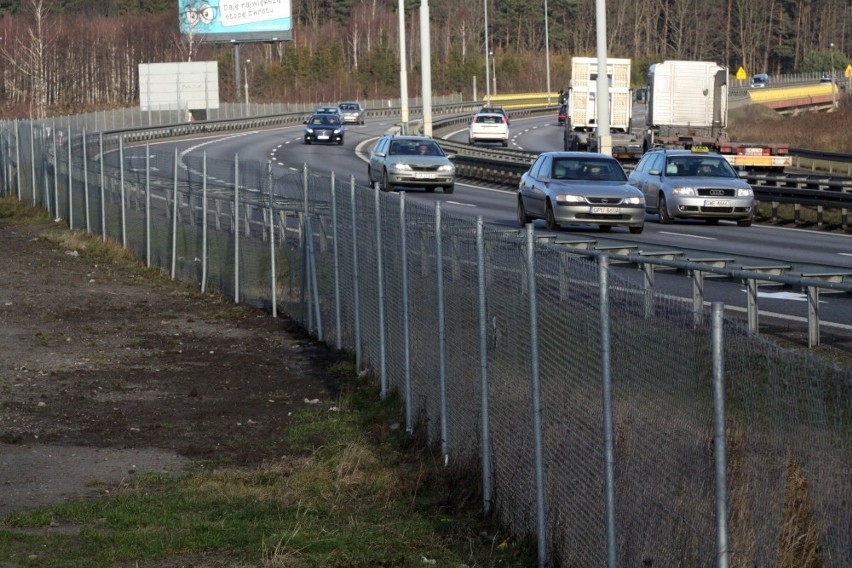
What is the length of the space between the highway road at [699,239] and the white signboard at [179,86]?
21.6 meters

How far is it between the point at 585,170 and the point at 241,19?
7231cm

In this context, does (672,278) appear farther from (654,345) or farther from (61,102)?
(61,102)

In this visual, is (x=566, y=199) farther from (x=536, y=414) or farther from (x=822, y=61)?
(x=822, y=61)

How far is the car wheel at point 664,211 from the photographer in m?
29.8

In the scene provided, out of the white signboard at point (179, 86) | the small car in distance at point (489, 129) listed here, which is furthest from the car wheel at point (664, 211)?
the white signboard at point (179, 86)

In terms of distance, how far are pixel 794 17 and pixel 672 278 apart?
168306 mm

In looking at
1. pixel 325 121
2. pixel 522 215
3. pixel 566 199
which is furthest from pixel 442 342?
pixel 325 121

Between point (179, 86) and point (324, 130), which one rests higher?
point (179, 86)

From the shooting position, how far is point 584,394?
267 inches

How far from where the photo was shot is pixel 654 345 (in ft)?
19.0

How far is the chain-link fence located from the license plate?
11.5 m

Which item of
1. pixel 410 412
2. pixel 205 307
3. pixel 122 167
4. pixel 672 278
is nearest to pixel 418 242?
pixel 410 412

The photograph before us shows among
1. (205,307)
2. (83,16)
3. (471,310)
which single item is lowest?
(205,307)

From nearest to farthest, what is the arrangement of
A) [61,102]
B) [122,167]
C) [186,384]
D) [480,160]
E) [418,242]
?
[418,242]
[186,384]
[122,167]
[480,160]
[61,102]
